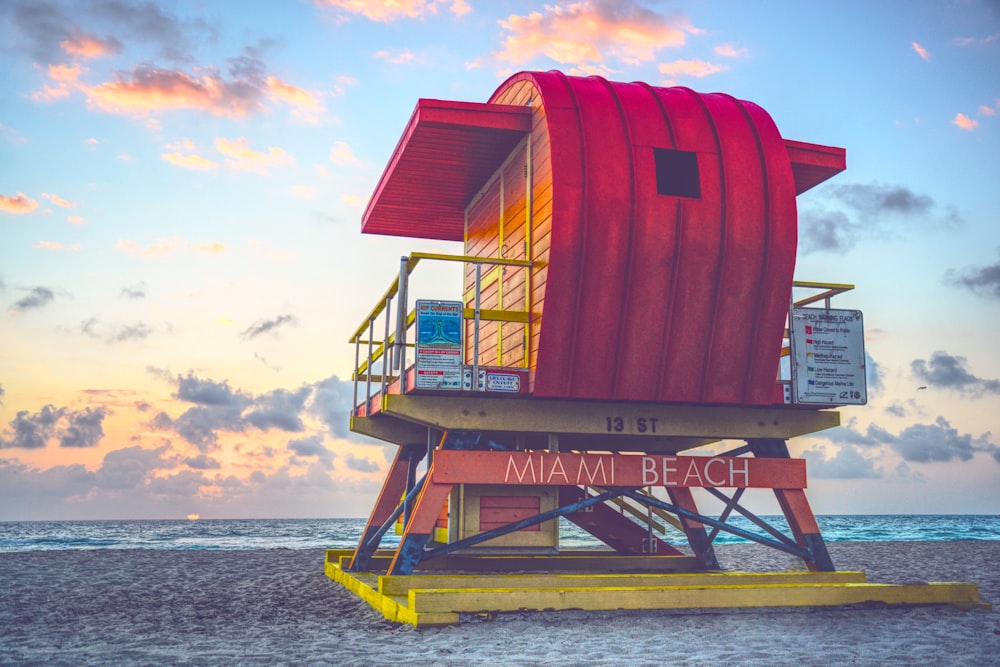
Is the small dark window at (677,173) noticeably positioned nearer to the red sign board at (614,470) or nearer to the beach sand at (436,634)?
the red sign board at (614,470)

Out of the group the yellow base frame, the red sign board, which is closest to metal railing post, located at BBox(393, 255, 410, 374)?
the red sign board

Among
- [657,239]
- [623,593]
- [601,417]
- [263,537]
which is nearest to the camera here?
[623,593]

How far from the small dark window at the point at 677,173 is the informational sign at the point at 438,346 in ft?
9.73

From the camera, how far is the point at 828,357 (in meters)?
12.4

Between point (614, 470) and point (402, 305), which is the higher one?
point (402, 305)

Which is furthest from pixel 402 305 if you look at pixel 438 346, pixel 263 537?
pixel 263 537

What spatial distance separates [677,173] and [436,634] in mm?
6192

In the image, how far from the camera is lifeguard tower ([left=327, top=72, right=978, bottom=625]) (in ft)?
35.7

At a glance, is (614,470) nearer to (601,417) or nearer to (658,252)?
→ (601,417)

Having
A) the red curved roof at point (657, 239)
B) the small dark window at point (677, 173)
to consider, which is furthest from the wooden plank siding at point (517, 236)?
the small dark window at point (677, 173)

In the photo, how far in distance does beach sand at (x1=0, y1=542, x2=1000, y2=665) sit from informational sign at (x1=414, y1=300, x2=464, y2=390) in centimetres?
274

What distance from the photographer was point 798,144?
13398 millimetres

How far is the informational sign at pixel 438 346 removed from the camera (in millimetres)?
10797

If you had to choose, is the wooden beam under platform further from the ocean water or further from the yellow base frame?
the ocean water
